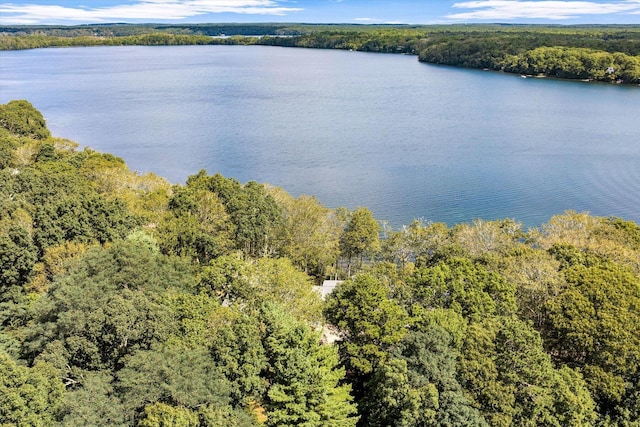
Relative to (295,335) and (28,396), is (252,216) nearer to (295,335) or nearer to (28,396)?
(295,335)

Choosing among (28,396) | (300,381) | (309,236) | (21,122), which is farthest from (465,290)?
(21,122)

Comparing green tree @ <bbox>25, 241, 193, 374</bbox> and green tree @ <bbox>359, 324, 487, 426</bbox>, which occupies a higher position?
green tree @ <bbox>25, 241, 193, 374</bbox>

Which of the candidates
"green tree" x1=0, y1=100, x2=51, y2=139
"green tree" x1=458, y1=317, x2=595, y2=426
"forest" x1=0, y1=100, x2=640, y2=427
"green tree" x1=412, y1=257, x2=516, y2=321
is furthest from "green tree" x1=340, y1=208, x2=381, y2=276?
"green tree" x1=0, y1=100, x2=51, y2=139

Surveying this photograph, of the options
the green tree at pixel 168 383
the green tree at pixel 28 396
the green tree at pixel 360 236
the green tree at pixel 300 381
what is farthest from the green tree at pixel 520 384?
the green tree at pixel 360 236

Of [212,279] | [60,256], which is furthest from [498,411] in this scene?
[60,256]

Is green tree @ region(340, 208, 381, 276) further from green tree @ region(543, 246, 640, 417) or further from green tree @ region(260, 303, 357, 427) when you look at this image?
green tree @ region(260, 303, 357, 427)

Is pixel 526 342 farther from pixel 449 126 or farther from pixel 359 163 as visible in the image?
pixel 449 126

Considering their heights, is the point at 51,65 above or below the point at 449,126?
above
